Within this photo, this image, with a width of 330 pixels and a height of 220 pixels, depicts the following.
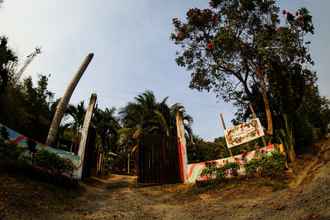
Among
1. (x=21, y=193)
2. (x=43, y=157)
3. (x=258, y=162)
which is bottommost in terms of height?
(x=21, y=193)

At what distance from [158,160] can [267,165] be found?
437 cm

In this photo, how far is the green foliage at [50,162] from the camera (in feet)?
27.7

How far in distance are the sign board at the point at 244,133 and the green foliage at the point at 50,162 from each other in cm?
617

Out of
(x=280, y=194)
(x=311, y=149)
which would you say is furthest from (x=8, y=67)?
(x=311, y=149)

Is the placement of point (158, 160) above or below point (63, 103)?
below

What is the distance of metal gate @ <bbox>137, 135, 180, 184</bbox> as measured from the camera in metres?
10.8

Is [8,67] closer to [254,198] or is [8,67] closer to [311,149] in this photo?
[254,198]

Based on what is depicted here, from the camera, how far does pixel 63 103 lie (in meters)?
12.0

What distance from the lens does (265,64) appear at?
12000 millimetres

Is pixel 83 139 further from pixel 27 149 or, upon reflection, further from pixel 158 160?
pixel 158 160

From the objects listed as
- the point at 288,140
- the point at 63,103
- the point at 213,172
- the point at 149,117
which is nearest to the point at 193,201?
the point at 213,172

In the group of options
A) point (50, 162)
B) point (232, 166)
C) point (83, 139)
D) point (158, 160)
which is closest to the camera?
point (50, 162)

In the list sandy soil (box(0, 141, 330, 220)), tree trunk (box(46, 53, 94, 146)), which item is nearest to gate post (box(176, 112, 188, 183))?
sandy soil (box(0, 141, 330, 220))

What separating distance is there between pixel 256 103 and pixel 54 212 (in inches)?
392
